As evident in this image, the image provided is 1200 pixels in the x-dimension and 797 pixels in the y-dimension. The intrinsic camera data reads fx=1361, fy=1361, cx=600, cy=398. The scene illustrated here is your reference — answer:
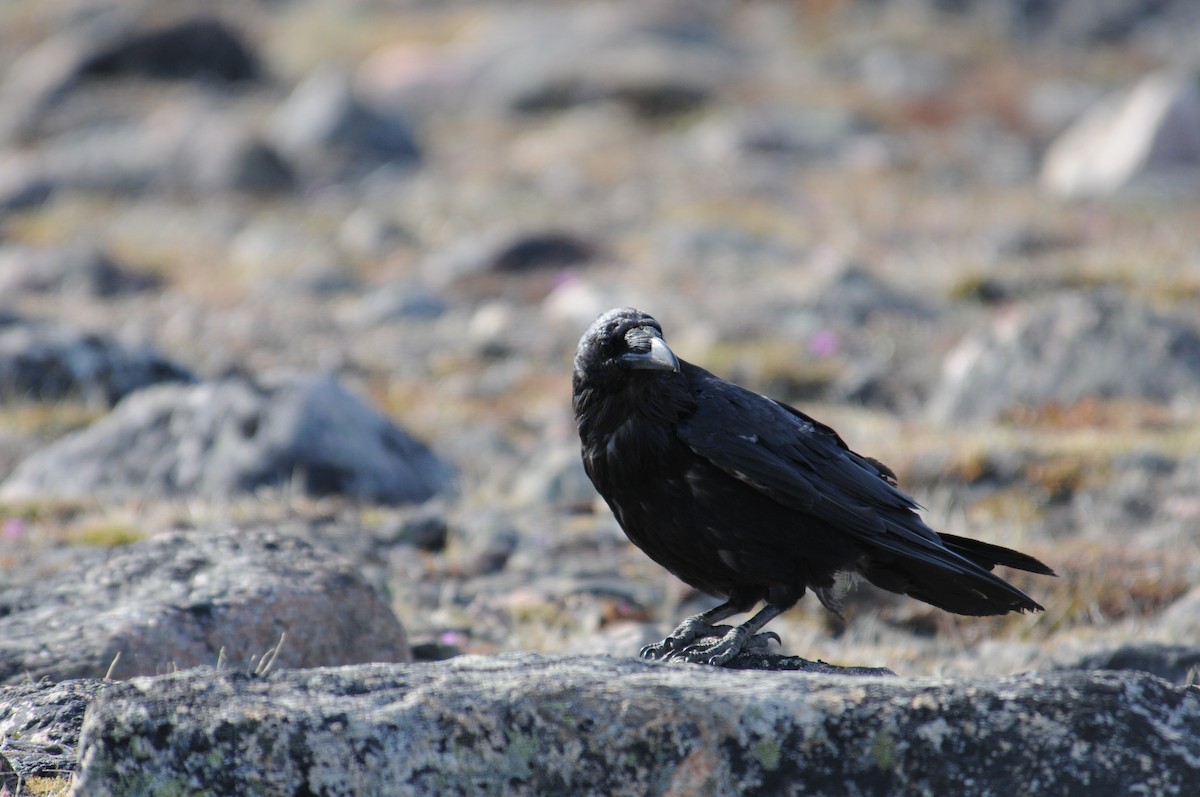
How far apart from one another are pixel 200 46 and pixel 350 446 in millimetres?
24275

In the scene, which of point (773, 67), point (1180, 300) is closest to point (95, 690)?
point (1180, 300)

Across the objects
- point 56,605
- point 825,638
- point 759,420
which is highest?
point 759,420

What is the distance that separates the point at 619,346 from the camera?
15.7 ft

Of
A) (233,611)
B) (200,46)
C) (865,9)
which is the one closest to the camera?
(233,611)

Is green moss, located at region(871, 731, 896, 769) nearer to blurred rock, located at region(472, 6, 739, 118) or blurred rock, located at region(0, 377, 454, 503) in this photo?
blurred rock, located at region(0, 377, 454, 503)

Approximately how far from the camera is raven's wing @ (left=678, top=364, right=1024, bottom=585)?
4.51 meters

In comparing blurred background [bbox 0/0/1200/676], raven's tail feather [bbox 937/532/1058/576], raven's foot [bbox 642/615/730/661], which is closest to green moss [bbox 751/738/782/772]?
raven's foot [bbox 642/615/730/661]

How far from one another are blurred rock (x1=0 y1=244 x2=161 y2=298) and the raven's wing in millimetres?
12377

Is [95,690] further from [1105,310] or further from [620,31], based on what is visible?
[620,31]

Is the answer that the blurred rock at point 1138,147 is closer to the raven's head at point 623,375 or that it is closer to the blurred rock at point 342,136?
the blurred rock at point 342,136

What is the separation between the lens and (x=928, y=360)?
41.1 feet

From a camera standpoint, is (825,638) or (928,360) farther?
(928,360)

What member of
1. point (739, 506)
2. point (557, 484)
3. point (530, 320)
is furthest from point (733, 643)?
point (530, 320)

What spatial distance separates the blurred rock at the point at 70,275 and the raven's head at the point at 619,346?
39.2ft
